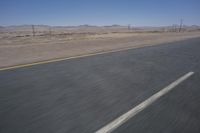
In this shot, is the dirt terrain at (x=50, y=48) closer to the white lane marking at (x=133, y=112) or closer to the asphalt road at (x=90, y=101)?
the asphalt road at (x=90, y=101)

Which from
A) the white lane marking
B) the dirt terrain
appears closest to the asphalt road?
the white lane marking

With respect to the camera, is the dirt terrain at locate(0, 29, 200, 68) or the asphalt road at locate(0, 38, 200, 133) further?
the dirt terrain at locate(0, 29, 200, 68)

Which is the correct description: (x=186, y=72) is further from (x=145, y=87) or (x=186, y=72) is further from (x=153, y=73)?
(x=145, y=87)

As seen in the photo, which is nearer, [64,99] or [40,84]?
[64,99]

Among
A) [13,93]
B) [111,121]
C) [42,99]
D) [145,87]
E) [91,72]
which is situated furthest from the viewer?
[91,72]

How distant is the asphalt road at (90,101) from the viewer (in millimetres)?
2707

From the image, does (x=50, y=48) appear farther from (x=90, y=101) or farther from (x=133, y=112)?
(x=133, y=112)

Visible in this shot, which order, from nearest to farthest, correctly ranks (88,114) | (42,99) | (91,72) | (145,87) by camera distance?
(88,114) < (42,99) < (145,87) < (91,72)

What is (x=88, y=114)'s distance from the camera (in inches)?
120

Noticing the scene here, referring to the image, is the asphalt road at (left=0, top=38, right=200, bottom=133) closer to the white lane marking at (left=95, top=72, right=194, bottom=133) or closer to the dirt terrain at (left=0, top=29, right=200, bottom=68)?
the white lane marking at (left=95, top=72, right=194, bottom=133)

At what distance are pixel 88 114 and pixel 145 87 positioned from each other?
2066mm

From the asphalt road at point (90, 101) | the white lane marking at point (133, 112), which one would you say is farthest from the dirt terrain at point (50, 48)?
the white lane marking at point (133, 112)

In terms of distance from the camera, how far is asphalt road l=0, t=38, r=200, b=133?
8.88 feet

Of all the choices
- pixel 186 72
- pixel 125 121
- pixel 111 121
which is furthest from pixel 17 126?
pixel 186 72
